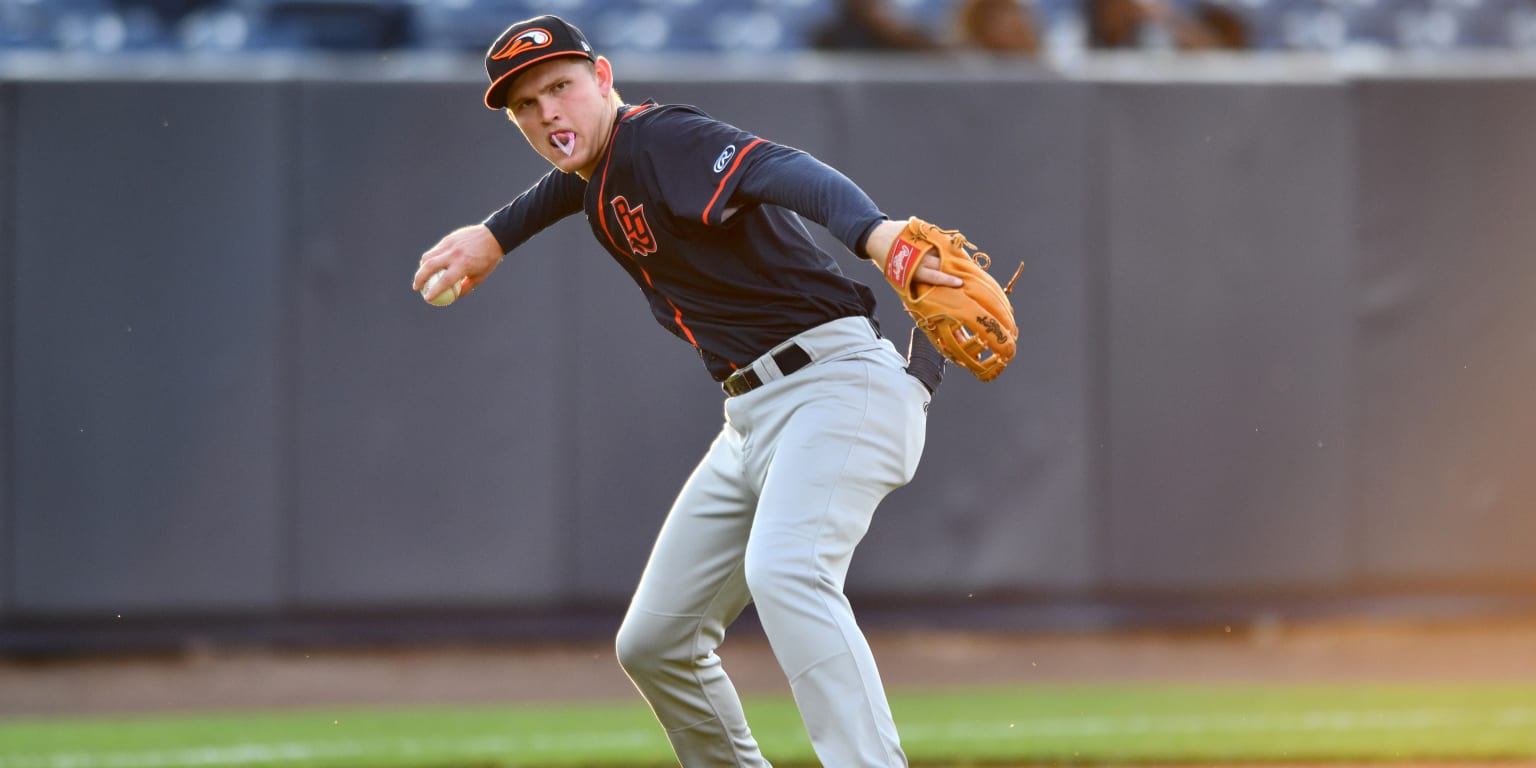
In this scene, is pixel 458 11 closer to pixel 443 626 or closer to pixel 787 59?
pixel 787 59

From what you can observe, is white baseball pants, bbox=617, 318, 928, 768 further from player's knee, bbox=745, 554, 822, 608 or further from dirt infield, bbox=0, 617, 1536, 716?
dirt infield, bbox=0, 617, 1536, 716

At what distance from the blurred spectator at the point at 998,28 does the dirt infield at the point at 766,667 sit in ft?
7.71

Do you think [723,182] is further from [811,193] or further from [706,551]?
[706,551]

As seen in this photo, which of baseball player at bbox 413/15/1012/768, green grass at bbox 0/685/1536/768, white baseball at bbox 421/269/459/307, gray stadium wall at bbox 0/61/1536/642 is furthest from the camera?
gray stadium wall at bbox 0/61/1536/642

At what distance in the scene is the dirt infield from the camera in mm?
5801

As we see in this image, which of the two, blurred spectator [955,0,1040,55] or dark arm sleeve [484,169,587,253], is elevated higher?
blurred spectator [955,0,1040,55]

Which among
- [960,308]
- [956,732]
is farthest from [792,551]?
[956,732]

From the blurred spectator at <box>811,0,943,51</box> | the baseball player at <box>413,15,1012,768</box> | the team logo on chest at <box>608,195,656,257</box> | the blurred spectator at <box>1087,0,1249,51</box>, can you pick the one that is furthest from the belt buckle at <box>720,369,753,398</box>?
the blurred spectator at <box>1087,0,1249,51</box>

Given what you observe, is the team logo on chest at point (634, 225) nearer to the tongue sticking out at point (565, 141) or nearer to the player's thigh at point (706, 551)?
the tongue sticking out at point (565, 141)

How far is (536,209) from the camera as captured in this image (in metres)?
3.33

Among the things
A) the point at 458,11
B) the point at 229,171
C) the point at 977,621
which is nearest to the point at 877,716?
the point at 977,621

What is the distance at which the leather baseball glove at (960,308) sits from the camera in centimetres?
259

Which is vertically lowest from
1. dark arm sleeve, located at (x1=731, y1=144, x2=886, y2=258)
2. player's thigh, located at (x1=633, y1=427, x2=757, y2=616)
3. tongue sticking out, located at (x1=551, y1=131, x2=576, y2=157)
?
player's thigh, located at (x1=633, y1=427, x2=757, y2=616)

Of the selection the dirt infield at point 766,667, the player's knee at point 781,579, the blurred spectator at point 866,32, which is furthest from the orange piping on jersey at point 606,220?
the blurred spectator at point 866,32
